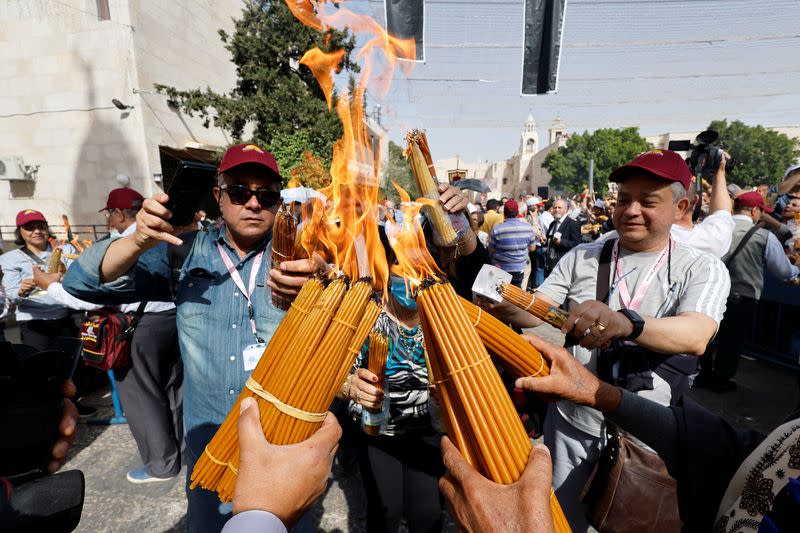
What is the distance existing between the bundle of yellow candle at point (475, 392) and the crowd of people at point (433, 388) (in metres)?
0.06

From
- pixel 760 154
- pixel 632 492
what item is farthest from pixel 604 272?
pixel 760 154

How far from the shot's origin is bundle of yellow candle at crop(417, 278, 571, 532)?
1087mm

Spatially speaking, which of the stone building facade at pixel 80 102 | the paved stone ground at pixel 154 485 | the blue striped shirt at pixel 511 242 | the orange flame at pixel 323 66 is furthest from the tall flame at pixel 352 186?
the stone building facade at pixel 80 102

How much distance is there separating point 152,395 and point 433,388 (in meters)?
3.92

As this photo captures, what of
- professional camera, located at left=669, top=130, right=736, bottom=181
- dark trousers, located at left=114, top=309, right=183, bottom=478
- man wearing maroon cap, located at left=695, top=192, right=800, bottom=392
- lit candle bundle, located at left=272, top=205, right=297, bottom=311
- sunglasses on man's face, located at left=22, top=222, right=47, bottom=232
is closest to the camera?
lit candle bundle, located at left=272, top=205, right=297, bottom=311

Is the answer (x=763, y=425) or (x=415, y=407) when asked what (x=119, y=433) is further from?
(x=763, y=425)

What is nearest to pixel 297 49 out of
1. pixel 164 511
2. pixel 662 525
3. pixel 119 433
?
pixel 119 433

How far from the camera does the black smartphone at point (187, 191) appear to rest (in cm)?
177

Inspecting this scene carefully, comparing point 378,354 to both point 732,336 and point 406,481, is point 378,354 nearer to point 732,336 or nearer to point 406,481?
point 406,481

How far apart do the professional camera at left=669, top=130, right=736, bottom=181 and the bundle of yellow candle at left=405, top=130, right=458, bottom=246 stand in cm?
310

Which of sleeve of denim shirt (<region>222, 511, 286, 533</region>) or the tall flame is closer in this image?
sleeve of denim shirt (<region>222, 511, 286, 533</region>)

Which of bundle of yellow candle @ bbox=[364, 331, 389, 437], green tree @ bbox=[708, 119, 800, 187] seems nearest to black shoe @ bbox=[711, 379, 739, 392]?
bundle of yellow candle @ bbox=[364, 331, 389, 437]

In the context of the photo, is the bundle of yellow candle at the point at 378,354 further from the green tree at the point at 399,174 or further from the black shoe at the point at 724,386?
the black shoe at the point at 724,386

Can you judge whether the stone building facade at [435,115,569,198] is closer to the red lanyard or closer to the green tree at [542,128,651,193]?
the green tree at [542,128,651,193]
